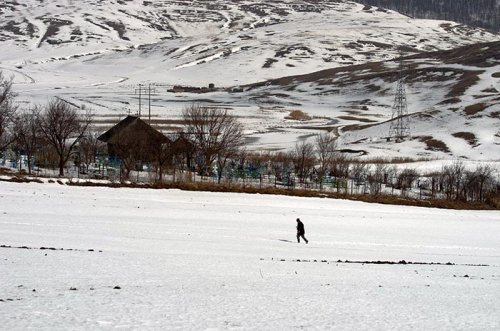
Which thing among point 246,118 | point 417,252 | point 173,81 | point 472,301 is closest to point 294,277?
point 472,301

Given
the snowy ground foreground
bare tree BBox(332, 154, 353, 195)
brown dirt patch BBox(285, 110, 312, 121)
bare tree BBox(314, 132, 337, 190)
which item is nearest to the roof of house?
bare tree BBox(314, 132, 337, 190)

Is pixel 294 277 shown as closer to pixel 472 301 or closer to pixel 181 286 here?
pixel 181 286

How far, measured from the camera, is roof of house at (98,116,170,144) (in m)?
51.3

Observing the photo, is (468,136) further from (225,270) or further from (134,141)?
(225,270)

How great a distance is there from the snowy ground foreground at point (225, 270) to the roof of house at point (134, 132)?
22.6 metres

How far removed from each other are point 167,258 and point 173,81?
16333 centimetres

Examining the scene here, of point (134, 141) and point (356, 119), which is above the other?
point (356, 119)

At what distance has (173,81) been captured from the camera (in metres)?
174

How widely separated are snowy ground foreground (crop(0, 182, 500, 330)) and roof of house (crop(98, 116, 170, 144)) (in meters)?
22.6

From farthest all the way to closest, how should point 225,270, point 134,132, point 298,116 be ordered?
point 298,116
point 134,132
point 225,270

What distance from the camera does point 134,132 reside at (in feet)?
173

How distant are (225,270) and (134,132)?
40677 millimetres

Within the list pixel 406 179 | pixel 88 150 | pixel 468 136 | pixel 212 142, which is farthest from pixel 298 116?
pixel 88 150

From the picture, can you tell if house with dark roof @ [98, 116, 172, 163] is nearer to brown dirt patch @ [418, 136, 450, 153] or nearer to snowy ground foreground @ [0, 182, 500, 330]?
snowy ground foreground @ [0, 182, 500, 330]
